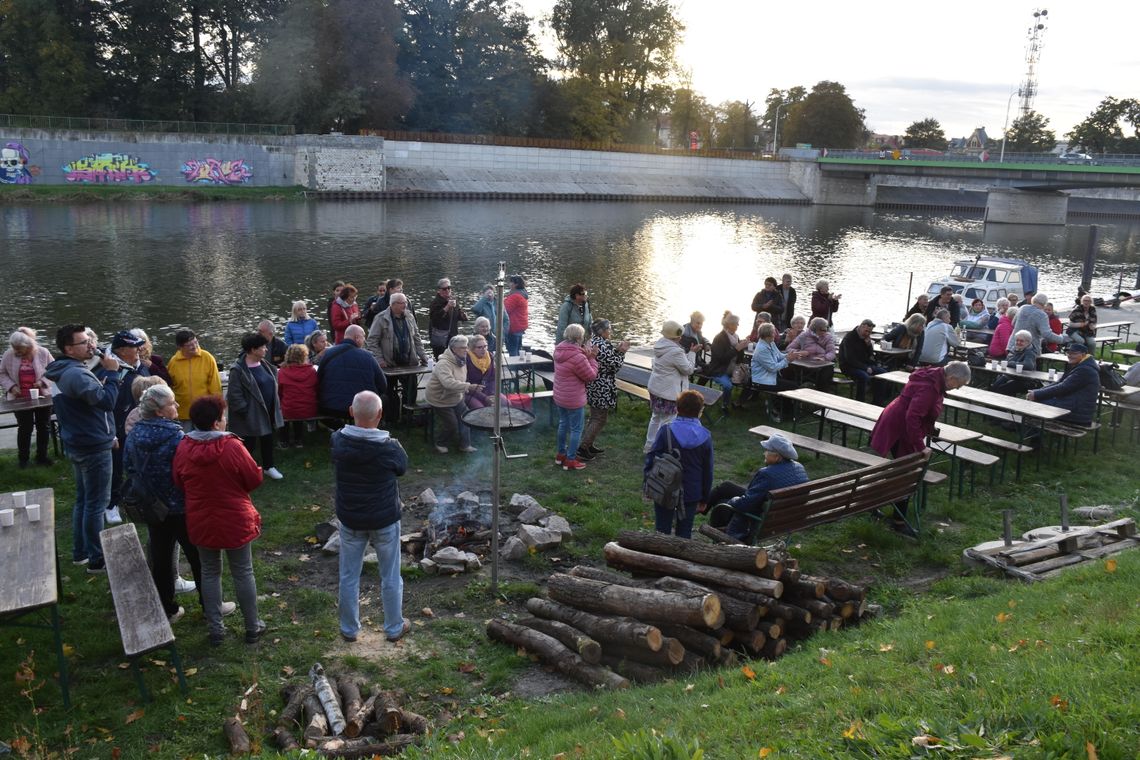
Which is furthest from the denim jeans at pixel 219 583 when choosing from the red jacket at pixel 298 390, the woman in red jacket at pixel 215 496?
the red jacket at pixel 298 390

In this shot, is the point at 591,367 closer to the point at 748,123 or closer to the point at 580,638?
the point at 580,638

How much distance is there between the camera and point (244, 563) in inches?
252

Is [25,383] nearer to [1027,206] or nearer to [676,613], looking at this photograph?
[676,613]

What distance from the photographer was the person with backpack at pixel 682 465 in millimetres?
7445

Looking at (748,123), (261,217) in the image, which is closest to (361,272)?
(261,217)

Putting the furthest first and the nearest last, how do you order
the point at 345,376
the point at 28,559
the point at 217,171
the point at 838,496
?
1. the point at 217,171
2. the point at 345,376
3. the point at 838,496
4. the point at 28,559

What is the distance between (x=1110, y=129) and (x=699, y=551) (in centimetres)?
11611

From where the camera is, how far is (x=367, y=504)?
6363 millimetres

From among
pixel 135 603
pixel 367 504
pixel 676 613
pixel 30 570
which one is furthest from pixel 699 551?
pixel 30 570

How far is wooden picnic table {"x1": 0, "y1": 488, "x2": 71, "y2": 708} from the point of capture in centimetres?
530

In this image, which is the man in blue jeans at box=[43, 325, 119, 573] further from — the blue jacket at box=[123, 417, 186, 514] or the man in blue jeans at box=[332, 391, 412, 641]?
the man in blue jeans at box=[332, 391, 412, 641]

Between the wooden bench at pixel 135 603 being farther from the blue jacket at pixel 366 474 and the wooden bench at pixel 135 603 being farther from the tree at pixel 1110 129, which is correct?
the tree at pixel 1110 129

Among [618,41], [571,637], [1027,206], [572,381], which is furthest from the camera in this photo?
[618,41]

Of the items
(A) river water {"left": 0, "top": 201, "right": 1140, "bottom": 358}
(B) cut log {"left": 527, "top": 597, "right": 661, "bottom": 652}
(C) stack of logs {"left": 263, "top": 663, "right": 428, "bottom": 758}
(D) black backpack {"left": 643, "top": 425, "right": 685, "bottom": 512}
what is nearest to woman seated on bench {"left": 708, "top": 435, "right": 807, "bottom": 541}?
(D) black backpack {"left": 643, "top": 425, "right": 685, "bottom": 512}
